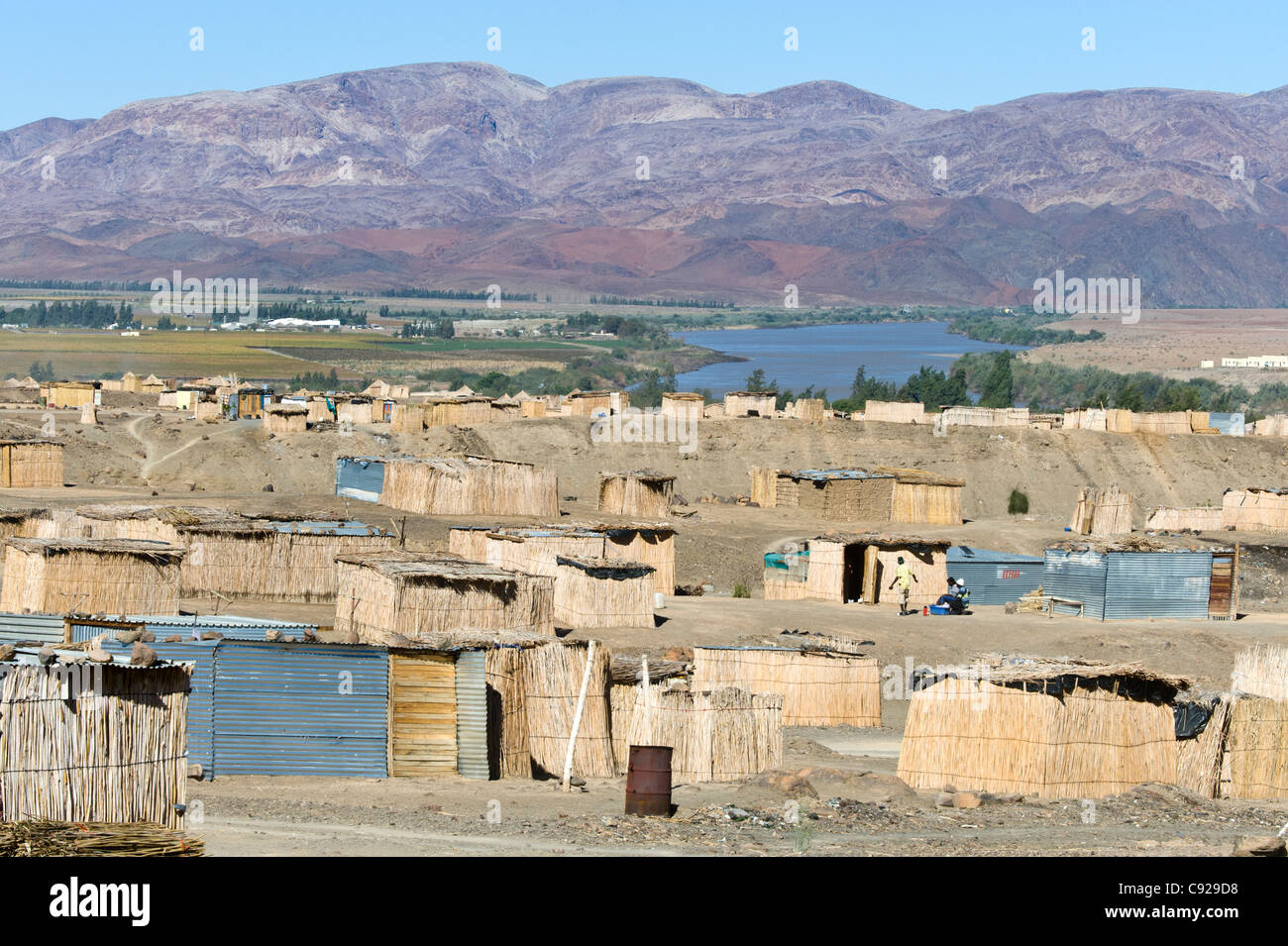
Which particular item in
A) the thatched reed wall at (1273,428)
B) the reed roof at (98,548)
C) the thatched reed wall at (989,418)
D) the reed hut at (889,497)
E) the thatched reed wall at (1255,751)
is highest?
the thatched reed wall at (989,418)

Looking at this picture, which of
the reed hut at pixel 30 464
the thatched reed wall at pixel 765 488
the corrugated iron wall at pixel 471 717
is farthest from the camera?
the thatched reed wall at pixel 765 488

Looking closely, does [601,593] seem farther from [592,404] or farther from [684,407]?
[592,404]

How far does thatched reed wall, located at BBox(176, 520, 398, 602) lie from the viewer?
24812 millimetres

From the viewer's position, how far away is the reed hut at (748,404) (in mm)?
63281

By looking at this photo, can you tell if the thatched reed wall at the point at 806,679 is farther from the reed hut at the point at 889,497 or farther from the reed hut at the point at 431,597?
the reed hut at the point at 889,497

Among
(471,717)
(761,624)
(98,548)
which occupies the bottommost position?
(761,624)

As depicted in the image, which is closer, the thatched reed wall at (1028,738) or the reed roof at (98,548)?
the thatched reed wall at (1028,738)

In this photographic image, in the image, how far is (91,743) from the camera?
11586mm

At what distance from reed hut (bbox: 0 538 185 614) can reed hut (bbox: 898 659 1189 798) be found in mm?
9878

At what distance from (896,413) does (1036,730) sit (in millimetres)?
47078

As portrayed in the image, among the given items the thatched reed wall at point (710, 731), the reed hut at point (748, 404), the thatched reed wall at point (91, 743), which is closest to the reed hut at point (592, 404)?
the reed hut at point (748, 404)

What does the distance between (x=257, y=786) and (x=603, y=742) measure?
384cm

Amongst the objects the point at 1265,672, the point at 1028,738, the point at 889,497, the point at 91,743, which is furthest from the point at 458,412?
the point at 91,743

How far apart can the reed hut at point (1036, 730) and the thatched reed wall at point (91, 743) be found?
25.8 ft
